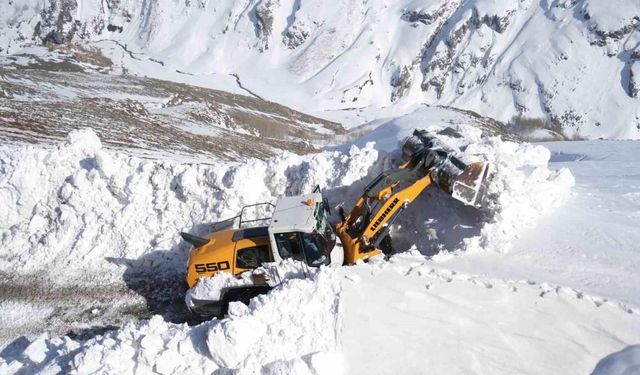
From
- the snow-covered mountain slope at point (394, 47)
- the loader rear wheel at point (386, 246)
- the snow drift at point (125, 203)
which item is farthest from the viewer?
the snow-covered mountain slope at point (394, 47)

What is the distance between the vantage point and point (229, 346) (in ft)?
19.4

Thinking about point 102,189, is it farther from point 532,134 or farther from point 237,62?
point 237,62

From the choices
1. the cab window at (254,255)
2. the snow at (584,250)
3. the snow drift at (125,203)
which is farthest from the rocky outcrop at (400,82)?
the cab window at (254,255)

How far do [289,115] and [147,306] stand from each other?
4026 centimetres

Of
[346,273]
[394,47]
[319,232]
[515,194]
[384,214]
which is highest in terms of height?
[319,232]

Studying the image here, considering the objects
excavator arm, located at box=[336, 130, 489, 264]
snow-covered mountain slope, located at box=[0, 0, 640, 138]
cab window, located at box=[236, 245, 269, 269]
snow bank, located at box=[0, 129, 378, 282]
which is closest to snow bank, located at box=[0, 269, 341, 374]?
cab window, located at box=[236, 245, 269, 269]

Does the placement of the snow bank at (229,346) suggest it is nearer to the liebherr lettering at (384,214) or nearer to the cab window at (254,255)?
the cab window at (254,255)

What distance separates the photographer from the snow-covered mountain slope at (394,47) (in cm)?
5581

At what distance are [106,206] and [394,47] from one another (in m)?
58.6

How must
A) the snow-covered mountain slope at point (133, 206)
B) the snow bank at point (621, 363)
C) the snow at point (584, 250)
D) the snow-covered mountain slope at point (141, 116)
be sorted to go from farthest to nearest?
1. the snow-covered mountain slope at point (141, 116)
2. the snow-covered mountain slope at point (133, 206)
3. the snow at point (584, 250)
4. the snow bank at point (621, 363)

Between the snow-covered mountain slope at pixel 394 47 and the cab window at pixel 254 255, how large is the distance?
155ft

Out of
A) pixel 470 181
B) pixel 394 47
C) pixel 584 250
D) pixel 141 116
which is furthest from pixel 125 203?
pixel 394 47

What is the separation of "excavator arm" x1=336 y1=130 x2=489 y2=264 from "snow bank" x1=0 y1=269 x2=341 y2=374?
2181 mm

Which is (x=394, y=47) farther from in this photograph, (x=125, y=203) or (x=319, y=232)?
(x=319, y=232)
